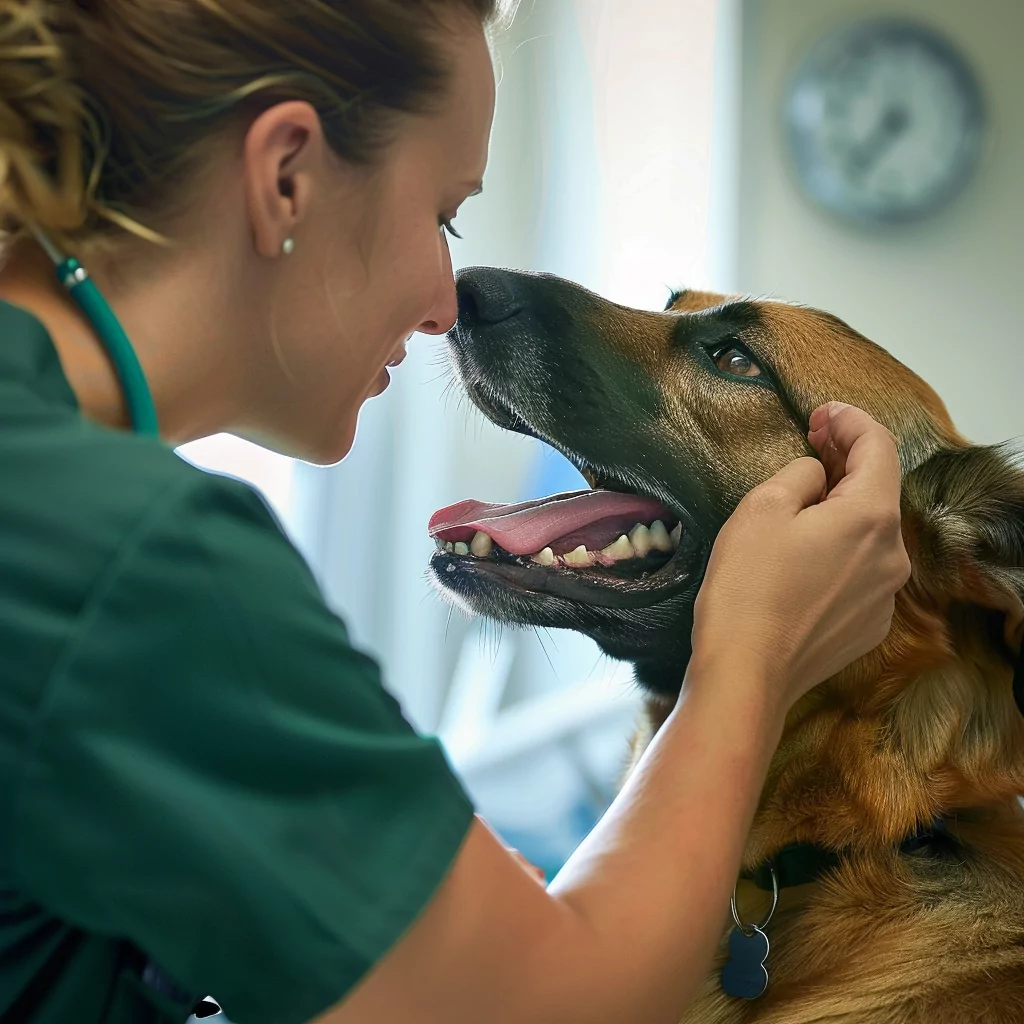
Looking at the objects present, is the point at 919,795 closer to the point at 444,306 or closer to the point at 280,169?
the point at 444,306

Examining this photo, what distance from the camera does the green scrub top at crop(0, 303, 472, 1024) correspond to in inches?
19.7

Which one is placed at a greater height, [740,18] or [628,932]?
[740,18]

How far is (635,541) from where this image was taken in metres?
1.16

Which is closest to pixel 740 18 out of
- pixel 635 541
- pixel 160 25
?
pixel 635 541

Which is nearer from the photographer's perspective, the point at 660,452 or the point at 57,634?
the point at 57,634

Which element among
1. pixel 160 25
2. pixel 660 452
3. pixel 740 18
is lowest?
pixel 660 452

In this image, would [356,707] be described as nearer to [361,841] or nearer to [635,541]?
[361,841]

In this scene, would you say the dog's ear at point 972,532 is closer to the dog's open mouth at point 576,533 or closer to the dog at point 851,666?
the dog at point 851,666

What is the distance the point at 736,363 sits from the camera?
3.94 feet

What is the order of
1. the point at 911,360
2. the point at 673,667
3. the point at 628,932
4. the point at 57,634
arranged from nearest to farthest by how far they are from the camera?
the point at 57,634, the point at 628,932, the point at 673,667, the point at 911,360

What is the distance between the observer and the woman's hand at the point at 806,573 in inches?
31.6

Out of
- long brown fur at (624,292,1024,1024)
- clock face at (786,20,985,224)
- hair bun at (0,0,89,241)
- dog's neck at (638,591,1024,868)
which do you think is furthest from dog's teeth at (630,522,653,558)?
clock face at (786,20,985,224)

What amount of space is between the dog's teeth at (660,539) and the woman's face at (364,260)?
41 centimetres

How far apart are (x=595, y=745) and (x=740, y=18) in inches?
57.4
